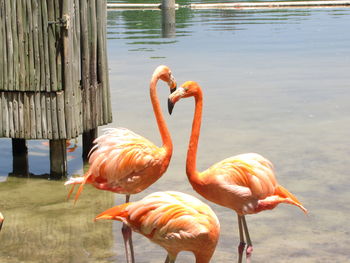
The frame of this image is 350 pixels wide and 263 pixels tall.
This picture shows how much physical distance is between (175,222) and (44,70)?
321 centimetres

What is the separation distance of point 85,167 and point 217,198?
315 cm

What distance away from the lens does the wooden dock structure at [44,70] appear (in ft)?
23.1

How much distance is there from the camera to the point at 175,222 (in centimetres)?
451

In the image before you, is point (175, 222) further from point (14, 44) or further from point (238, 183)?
point (14, 44)

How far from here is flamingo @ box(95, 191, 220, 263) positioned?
4492 mm

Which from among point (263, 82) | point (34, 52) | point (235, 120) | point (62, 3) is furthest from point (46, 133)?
point (263, 82)

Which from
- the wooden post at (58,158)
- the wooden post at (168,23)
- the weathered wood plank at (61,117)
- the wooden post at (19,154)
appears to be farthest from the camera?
the wooden post at (168,23)

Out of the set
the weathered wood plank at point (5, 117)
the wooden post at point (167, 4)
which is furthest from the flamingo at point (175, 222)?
the wooden post at point (167, 4)

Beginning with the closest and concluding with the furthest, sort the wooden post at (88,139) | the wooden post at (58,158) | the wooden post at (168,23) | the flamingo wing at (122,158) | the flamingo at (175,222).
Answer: the flamingo at (175,222) < the flamingo wing at (122,158) < the wooden post at (58,158) < the wooden post at (88,139) < the wooden post at (168,23)

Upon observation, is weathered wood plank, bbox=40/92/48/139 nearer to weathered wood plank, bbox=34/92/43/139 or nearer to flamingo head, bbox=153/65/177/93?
weathered wood plank, bbox=34/92/43/139

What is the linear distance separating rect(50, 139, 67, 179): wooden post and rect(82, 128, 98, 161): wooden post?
68 centimetres

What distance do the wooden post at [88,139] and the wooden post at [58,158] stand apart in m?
0.68

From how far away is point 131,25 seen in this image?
81.4 ft

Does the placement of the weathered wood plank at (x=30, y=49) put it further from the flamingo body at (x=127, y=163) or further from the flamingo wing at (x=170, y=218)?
the flamingo wing at (x=170, y=218)
